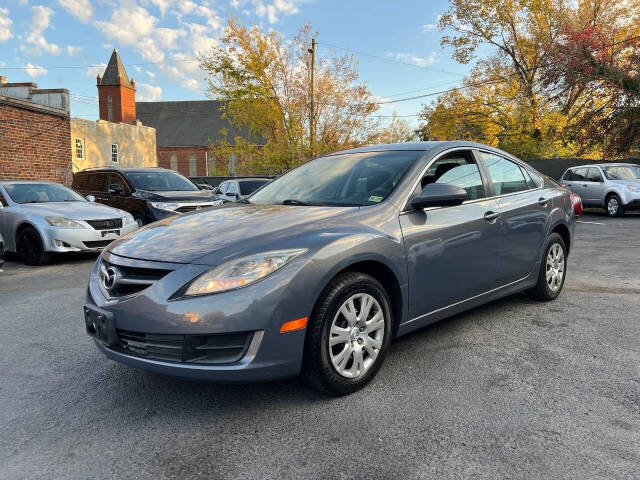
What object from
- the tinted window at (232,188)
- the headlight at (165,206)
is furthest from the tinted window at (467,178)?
the tinted window at (232,188)

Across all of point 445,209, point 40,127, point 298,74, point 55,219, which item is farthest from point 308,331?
point 298,74

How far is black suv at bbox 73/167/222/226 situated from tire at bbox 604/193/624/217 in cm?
1180

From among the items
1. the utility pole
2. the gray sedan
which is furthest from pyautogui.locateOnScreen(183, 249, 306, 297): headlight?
the utility pole

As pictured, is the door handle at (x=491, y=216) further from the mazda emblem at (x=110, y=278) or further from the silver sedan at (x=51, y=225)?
the silver sedan at (x=51, y=225)

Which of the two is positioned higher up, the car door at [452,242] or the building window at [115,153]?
the building window at [115,153]

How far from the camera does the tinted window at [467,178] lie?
154 inches

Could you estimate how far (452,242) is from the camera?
359 cm

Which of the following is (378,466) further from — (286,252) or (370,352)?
(286,252)

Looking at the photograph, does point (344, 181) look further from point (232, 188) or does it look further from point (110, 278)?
point (232, 188)

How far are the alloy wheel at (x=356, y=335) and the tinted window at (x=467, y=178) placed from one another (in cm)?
131

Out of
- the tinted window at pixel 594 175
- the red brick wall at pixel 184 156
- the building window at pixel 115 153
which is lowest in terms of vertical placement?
the tinted window at pixel 594 175

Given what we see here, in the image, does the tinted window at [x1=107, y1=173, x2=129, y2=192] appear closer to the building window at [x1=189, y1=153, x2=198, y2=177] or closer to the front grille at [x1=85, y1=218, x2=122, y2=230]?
the front grille at [x1=85, y1=218, x2=122, y2=230]

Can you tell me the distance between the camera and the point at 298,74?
29.2 metres

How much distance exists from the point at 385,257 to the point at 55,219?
671 cm
